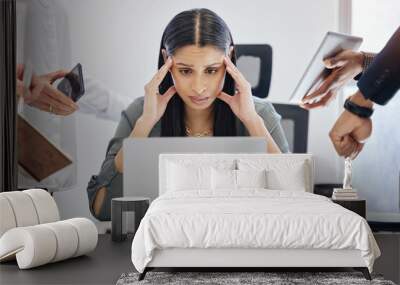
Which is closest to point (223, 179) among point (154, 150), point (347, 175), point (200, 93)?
point (154, 150)

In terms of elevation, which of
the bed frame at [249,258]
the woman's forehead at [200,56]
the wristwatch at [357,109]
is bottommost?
the bed frame at [249,258]

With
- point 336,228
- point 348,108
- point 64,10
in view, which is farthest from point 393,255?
point 64,10

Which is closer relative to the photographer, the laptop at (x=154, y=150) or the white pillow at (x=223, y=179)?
the white pillow at (x=223, y=179)

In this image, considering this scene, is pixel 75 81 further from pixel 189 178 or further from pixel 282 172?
pixel 282 172

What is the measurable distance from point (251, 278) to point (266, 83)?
2983mm

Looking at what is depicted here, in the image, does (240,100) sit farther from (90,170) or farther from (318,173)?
(90,170)

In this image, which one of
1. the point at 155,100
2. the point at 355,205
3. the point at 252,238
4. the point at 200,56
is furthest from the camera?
the point at 155,100

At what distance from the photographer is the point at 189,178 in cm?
615

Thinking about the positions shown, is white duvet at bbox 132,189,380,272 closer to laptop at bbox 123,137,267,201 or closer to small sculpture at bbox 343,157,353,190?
small sculpture at bbox 343,157,353,190

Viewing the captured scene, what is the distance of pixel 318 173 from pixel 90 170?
2.56 m

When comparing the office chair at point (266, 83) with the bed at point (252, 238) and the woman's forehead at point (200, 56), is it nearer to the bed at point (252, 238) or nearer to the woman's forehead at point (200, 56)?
the woman's forehead at point (200, 56)

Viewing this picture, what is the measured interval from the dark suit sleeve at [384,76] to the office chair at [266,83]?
2.37ft

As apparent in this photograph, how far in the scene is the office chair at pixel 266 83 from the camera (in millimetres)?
6953

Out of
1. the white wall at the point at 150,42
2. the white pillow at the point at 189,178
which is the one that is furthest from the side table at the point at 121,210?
the white wall at the point at 150,42
